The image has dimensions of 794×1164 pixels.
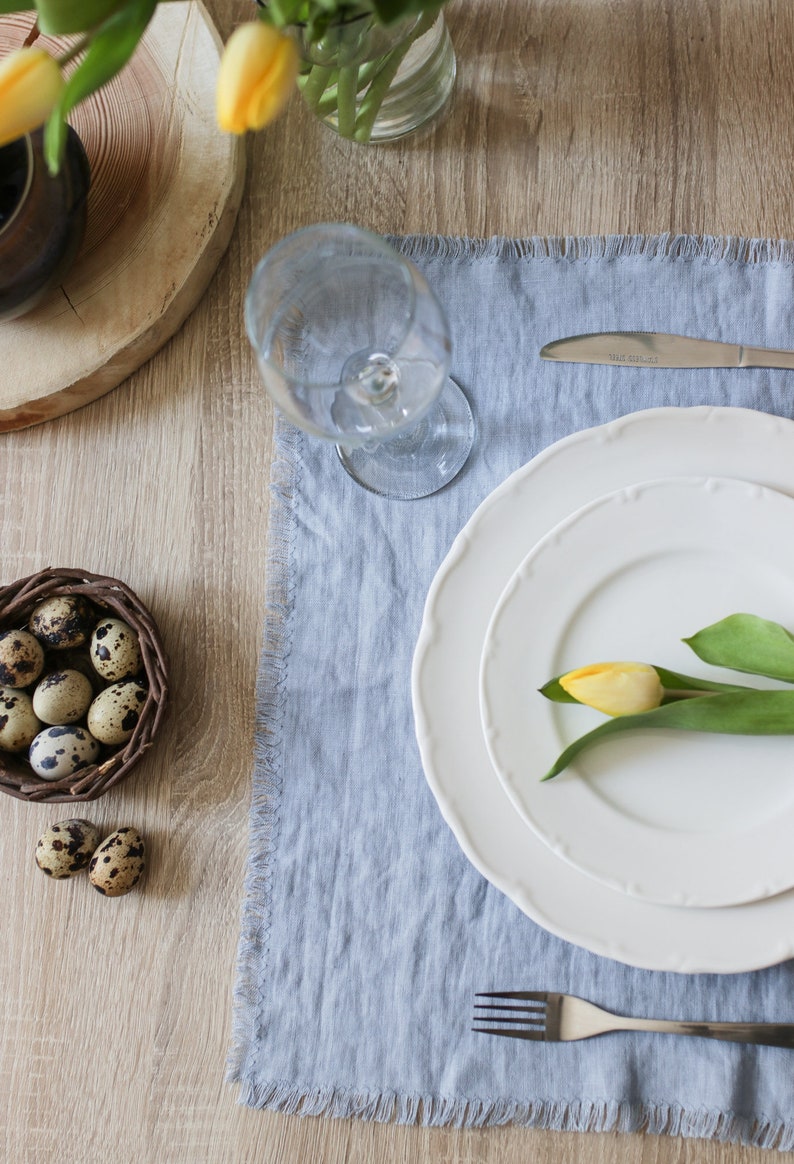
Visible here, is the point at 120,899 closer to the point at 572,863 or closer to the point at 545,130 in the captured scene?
the point at 572,863

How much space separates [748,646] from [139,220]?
56 cm

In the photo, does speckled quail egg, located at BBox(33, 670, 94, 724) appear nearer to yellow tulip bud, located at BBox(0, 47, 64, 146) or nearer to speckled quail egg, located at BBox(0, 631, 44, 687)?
speckled quail egg, located at BBox(0, 631, 44, 687)

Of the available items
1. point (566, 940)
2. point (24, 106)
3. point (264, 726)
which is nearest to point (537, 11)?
point (24, 106)

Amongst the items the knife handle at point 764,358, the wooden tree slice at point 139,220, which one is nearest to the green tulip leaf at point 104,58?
Result: the wooden tree slice at point 139,220

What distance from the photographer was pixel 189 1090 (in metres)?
0.70

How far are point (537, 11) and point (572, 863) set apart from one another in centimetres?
67

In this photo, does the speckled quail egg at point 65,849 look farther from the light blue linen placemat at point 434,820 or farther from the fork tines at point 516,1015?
the fork tines at point 516,1015

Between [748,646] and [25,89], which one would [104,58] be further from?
[748,646]

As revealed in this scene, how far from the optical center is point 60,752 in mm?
688

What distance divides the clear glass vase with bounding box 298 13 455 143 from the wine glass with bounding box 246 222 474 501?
0.35ft

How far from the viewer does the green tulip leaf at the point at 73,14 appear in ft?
1.59

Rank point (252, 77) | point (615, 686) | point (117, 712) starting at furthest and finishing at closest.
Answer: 1. point (117, 712)
2. point (615, 686)
3. point (252, 77)

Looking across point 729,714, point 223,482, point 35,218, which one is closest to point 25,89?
point 35,218


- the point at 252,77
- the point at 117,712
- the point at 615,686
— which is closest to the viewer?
the point at 252,77
